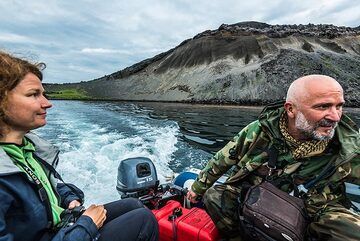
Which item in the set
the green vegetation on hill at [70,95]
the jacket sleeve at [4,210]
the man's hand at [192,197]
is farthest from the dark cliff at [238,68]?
the jacket sleeve at [4,210]

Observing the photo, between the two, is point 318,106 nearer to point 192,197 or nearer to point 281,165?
point 281,165

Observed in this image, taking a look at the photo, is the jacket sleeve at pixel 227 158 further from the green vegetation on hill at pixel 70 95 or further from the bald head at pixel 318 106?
the green vegetation on hill at pixel 70 95

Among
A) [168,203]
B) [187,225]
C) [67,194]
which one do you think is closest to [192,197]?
[168,203]

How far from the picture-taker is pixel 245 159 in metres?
3.04

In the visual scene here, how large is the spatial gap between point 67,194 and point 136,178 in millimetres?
1227

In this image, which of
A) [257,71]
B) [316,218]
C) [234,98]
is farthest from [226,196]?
[257,71]

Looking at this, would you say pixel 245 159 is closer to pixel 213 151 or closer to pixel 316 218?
pixel 316 218

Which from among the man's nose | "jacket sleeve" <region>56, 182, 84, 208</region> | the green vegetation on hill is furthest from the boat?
the green vegetation on hill

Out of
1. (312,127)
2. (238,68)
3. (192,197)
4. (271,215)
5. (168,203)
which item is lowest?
(168,203)

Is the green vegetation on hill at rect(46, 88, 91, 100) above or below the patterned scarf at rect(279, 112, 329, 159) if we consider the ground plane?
below

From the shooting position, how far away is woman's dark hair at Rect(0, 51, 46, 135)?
6.06ft

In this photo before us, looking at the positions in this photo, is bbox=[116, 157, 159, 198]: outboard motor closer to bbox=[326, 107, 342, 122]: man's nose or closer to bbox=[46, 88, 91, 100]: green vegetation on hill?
bbox=[326, 107, 342, 122]: man's nose

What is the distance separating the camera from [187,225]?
2.92m

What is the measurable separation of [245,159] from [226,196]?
0.39 meters
